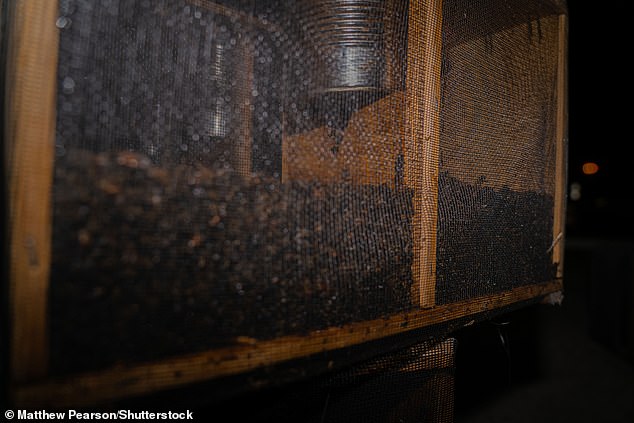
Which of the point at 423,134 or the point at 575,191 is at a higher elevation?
the point at 575,191

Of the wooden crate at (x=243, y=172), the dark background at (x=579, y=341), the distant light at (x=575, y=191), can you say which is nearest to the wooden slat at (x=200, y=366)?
the wooden crate at (x=243, y=172)

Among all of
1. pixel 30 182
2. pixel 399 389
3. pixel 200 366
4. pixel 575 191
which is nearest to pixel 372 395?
pixel 399 389

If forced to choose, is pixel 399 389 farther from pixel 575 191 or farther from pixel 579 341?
pixel 575 191

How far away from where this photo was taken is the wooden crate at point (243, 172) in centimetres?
45

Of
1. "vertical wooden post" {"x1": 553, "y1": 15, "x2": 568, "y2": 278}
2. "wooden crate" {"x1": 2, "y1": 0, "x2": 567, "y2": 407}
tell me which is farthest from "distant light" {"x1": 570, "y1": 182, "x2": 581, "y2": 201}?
"wooden crate" {"x1": 2, "y1": 0, "x2": 567, "y2": 407}

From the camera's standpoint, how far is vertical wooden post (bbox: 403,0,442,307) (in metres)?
0.81

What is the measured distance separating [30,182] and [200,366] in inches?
12.5

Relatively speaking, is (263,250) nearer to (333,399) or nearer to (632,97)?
(333,399)

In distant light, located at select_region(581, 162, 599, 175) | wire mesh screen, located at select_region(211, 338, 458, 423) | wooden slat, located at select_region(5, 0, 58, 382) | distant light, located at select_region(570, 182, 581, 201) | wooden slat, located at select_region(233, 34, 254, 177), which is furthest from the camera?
distant light, located at select_region(570, 182, 581, 201)

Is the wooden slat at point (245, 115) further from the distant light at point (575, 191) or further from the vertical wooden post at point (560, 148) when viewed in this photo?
the distant light at point (575, 191)

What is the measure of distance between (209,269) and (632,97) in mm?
5714

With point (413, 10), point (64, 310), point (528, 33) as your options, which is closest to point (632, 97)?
point (528, 33)

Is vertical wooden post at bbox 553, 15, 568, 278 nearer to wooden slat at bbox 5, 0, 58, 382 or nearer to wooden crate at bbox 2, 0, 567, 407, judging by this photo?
wooden crate at bbox 2, 0, 567, 407

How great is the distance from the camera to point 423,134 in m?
0.82
